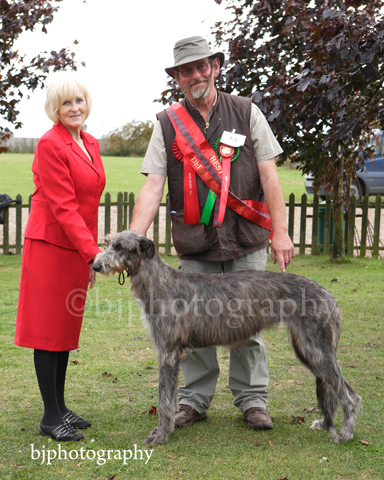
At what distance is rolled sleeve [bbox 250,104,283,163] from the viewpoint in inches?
168

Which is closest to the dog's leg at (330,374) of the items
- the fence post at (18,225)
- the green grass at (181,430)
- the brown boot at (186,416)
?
the green grass at (181,430)

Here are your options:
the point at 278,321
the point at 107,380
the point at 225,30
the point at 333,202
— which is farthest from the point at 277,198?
the point at 225,30

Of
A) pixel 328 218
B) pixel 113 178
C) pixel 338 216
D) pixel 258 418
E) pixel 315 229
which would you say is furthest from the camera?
pixel 113 178

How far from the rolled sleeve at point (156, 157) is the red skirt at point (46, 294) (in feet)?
3.21

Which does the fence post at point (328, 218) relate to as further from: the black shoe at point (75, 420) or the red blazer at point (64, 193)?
the black shoe at point (75, 420)

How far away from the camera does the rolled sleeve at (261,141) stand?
4.26 m

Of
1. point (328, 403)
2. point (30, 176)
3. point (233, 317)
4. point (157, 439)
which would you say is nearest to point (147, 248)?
point (233, 317)

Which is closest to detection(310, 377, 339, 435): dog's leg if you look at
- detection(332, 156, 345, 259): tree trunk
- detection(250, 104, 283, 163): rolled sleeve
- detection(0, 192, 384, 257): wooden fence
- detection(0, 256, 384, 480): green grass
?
detection(0, 256, 384, 480): green grass

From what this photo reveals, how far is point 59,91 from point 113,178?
1133 inches

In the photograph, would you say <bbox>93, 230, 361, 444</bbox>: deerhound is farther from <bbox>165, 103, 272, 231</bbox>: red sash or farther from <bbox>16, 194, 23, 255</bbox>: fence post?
<bbox>16, 194, 23, 255</bbox>: fence post

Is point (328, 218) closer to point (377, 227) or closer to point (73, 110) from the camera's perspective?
point (377, 227)

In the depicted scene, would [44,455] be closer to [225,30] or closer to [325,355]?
[325,355]

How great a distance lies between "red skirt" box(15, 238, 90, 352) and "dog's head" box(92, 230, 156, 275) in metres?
0.42

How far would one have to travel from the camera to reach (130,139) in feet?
168
